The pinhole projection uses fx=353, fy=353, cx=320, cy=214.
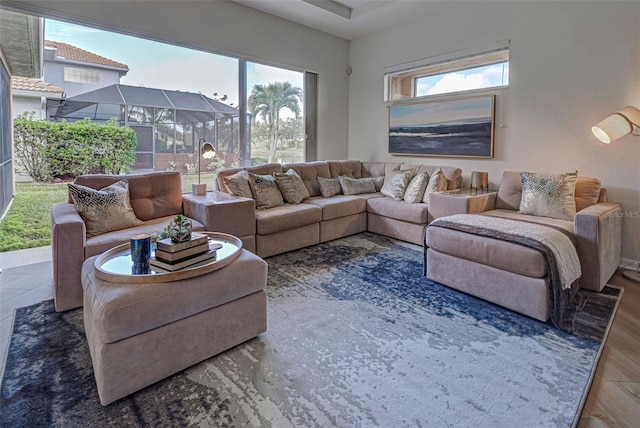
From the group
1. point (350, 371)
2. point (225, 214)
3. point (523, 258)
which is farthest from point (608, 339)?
point (225, 214)

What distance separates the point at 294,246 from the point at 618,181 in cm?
322

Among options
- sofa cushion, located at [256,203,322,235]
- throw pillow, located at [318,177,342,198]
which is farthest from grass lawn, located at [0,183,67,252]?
throw pillow, located at [318,177,342,198]

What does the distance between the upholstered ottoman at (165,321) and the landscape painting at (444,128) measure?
344cm

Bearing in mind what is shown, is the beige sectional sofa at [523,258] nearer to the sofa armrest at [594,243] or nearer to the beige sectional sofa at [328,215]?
the sofa armrest at [594,243]

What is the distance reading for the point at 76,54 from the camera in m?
3.50

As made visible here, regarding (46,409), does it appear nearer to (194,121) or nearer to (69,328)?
(69,328)

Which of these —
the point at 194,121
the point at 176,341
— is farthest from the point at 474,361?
the point at 194,121

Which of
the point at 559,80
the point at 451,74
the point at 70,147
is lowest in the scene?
the point at 70,147

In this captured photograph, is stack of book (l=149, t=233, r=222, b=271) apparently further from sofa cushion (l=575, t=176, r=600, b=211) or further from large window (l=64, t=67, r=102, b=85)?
sofa cushion (l=575, t=176, r=600, b=211)

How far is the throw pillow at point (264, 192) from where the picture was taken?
387 centimetres

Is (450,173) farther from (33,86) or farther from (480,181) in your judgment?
(33,86)

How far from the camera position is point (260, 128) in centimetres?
504

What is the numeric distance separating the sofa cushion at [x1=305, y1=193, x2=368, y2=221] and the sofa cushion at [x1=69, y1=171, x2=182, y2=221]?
4.96 feet

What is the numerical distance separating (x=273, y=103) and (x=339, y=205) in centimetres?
202
